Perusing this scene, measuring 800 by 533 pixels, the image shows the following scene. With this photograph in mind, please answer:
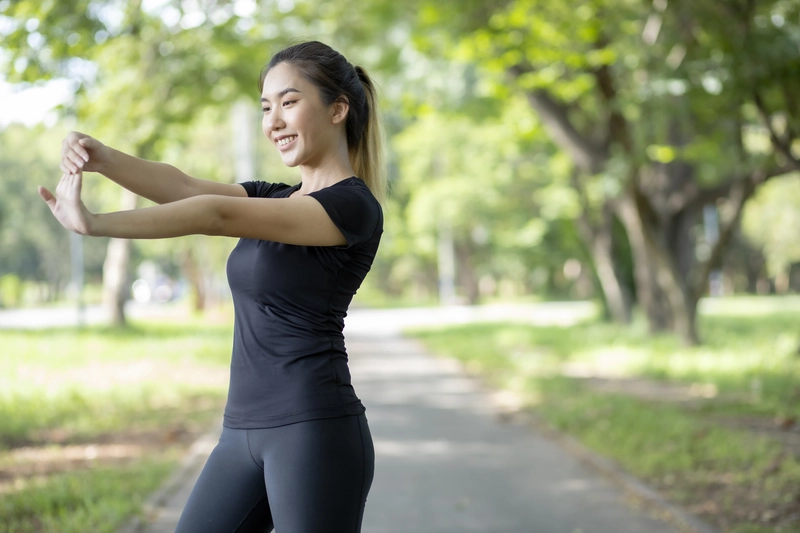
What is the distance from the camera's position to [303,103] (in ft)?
8.38

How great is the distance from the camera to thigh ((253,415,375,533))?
2391 millimetres

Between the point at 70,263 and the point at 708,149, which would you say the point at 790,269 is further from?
the point at 708,149

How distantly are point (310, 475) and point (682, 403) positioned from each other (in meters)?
8.63

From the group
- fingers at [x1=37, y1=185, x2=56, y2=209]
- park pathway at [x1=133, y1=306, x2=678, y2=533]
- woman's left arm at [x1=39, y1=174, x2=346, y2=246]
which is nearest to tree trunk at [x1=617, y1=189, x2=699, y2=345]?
park pathway at [x1=133, y1=306, x2=678, y2=533]

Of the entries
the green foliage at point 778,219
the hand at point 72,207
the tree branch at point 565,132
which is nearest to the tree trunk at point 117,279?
the tree branch at point 565,132

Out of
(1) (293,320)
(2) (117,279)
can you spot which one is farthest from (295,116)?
(2) (117,279)

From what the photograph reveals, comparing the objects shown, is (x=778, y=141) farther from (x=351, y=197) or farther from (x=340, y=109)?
(x=351, y=197)

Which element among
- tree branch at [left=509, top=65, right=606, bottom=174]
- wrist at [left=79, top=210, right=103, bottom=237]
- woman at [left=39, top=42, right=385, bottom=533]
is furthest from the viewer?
tree branch at [left=509, top=65, right=606, bottom=174]

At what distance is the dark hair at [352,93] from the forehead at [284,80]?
14 millimetres

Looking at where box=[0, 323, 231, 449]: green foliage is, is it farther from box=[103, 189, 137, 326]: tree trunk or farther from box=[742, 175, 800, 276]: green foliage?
box=[742, 175, 800, 276]: green foliage

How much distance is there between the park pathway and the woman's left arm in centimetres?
373

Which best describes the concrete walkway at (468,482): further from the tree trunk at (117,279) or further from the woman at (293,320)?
the tree trunk at (117,279)

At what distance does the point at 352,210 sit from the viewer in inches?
95.7

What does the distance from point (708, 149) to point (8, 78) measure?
31.4 feet
